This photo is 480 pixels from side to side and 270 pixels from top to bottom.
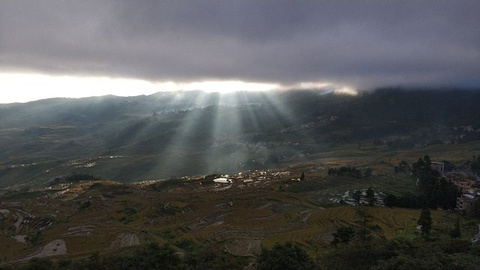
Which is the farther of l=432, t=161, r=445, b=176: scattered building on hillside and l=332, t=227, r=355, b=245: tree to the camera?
l=432, t=161, r=445, b=176: scattered building on hillside

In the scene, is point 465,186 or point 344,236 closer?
point 344,236

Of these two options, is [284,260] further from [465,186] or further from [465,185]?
[465,185]

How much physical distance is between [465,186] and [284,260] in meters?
75.8

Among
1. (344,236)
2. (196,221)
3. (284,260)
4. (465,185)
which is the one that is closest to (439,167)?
(465,185)

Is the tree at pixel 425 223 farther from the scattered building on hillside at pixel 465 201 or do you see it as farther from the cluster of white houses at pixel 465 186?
the scattered building on hillside at pixel 465 201

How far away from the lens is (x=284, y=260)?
33.5 m

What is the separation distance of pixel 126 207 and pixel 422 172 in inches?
2967

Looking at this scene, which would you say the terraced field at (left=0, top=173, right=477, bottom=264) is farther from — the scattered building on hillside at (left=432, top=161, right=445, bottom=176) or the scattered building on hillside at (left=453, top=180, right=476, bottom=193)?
the scattered building on hillside at (left=432, top=161, right=445, bottom=176)

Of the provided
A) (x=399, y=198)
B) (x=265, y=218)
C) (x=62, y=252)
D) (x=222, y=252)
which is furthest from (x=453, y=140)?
(x=62, y=252)

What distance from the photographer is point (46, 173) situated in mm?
194875

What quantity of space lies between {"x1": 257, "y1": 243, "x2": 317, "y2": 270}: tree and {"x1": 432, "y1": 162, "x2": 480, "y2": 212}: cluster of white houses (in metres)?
50.8

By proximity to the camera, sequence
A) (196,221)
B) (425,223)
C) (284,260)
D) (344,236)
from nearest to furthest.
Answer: (284,260), (344,236), (425,223), (196,221)

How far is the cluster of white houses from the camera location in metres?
75.6

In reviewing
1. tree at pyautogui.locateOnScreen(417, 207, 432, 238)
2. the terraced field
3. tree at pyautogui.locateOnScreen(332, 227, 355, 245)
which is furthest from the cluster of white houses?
tree at pyautogui.locateOnScreen(332, 227, 355, 245)
